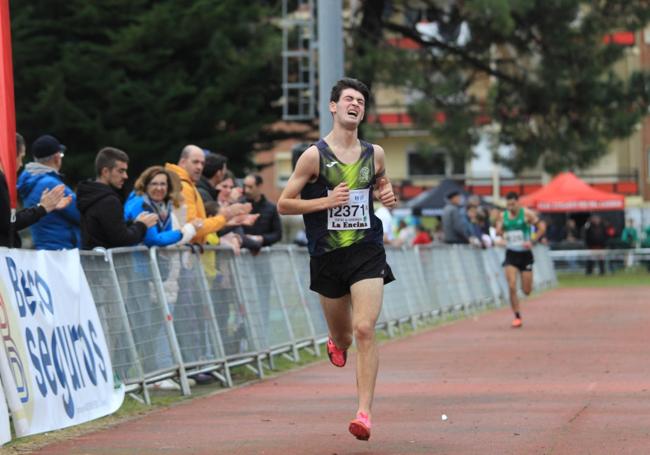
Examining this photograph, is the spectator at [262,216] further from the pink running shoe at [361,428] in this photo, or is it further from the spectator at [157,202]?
the pink running shoe at [361,428]

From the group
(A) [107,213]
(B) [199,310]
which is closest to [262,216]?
(B) [199,310]

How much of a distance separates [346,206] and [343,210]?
0.03 meters

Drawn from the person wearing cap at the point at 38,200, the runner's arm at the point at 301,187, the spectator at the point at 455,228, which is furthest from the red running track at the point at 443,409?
the spectator at the point at 455,228

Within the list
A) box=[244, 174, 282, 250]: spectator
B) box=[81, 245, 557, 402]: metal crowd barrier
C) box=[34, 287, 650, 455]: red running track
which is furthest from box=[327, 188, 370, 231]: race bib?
box=[244, 174, 282, 250]: spectator

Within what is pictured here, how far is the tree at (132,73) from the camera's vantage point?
115 ft

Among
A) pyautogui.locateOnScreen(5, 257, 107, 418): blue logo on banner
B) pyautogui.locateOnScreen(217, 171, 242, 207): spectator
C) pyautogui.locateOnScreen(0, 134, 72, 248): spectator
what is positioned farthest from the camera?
pyautogui.locateOnScreen(217, 171, 242, 207): spectator

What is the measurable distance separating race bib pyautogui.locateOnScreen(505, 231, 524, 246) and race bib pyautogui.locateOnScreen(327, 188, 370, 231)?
1446 centimetres

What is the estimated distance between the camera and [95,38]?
118 feet

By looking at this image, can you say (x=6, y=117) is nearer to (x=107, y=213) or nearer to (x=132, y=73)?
(x=107, y=213)

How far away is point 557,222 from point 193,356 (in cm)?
4833

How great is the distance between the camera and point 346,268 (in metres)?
9.99

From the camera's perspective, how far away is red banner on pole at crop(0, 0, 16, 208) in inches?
471

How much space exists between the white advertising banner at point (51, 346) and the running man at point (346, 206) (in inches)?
67.6

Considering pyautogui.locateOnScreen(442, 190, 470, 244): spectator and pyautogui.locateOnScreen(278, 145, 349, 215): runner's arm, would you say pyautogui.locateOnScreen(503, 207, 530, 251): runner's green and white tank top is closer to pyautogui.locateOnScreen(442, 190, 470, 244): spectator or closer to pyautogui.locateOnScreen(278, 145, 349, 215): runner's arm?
pyautogui.locateOnScreen(442, 190, 470, 244): spectator
